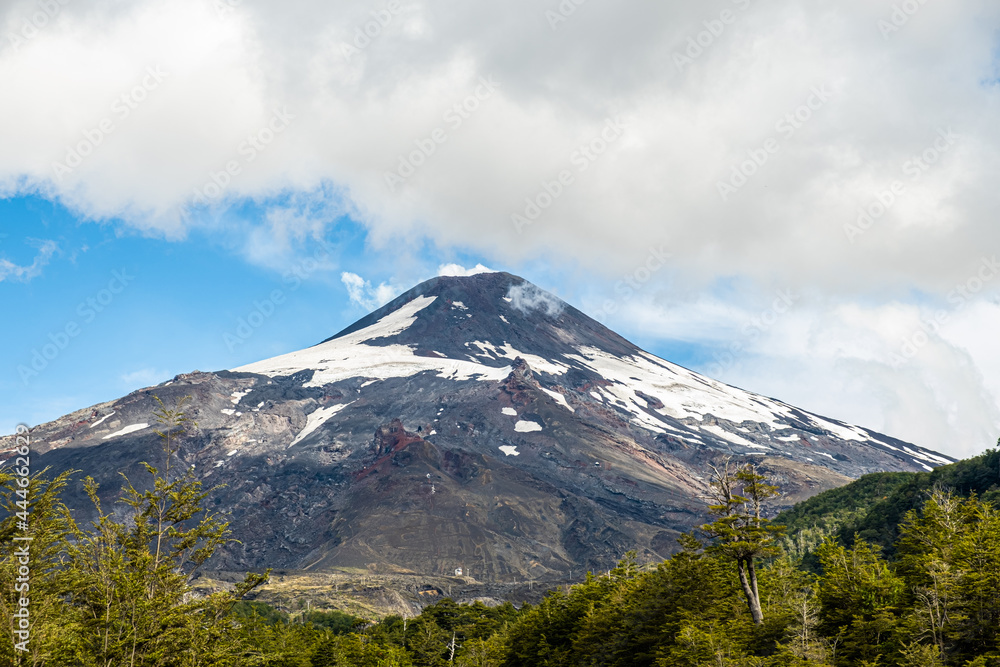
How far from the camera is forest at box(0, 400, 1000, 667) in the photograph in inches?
1210

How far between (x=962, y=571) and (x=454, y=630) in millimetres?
73605

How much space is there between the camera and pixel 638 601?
2109 inches

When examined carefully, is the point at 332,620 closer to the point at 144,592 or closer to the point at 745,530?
the point at 745,530

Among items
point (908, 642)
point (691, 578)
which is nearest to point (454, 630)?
point (691, 578)

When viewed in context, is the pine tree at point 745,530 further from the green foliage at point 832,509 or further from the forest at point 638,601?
the green foliage at point 832,509

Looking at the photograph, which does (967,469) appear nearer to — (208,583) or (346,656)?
(346,656)

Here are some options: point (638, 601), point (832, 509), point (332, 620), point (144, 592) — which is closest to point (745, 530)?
point (638, 601)

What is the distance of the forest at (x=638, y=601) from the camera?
30.7 m

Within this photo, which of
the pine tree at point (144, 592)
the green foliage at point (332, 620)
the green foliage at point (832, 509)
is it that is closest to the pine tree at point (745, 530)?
the pine tree at point (144, 592)

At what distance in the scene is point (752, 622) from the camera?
44.3m

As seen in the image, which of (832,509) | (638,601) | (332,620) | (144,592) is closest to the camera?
(144,592)

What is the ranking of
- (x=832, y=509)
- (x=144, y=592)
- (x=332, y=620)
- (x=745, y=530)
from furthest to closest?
(x=832, y=509) < (x=332, y=620) < (x=745, y=530) < (x=144, y=592)

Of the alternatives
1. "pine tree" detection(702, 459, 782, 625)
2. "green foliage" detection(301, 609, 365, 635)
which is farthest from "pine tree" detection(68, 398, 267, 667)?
"green foliage" detection(301, 609, 365, 635)

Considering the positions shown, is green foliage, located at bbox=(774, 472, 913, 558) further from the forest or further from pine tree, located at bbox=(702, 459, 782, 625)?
pine tree, located at bbox=(702, 459, 782, 625)
